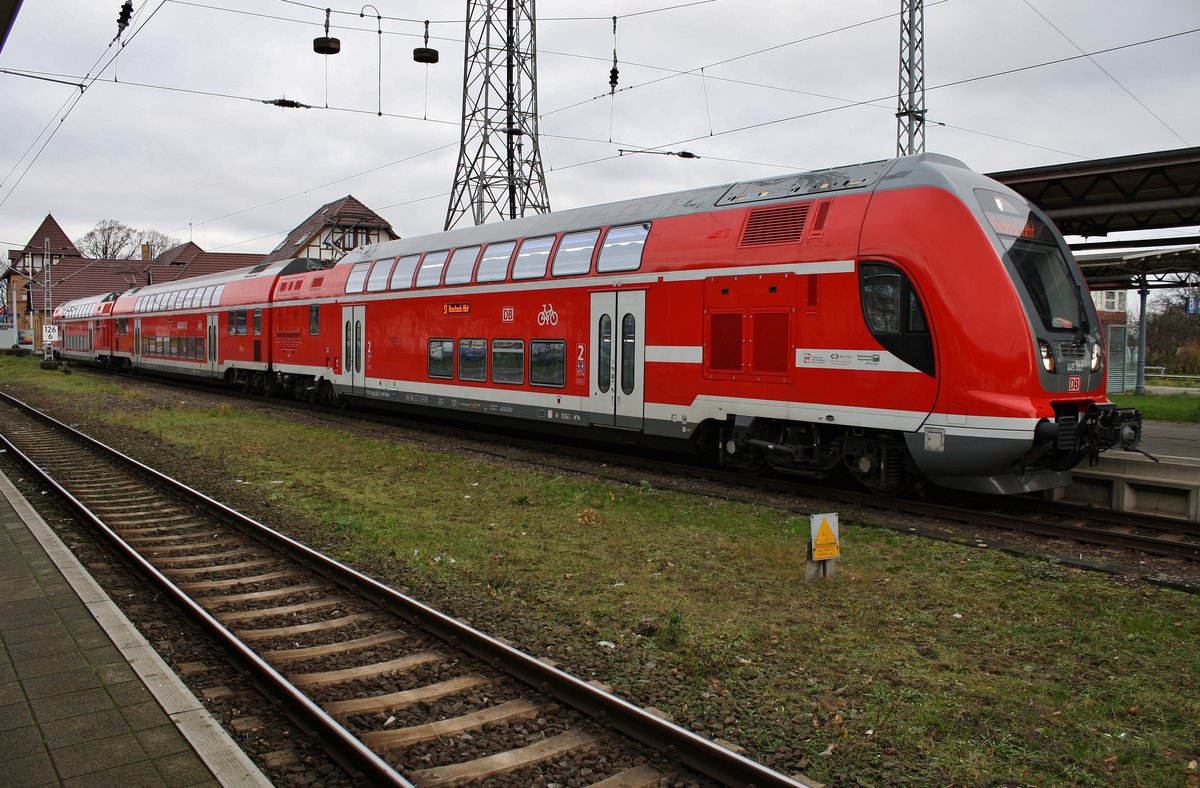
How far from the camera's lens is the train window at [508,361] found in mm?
14359

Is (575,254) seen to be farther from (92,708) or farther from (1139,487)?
(92,708)

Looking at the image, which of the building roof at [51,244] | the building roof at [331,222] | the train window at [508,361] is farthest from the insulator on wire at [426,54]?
the building roof at [51,244]

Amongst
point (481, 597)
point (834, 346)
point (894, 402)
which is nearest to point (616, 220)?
point (834, 346)

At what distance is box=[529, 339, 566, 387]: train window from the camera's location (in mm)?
13484

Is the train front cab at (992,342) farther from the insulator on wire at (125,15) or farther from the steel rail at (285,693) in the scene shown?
the insulator on wire at (125,15)

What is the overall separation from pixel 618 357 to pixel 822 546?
5.96 meters

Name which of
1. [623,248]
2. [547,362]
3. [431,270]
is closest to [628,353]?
[623,248]

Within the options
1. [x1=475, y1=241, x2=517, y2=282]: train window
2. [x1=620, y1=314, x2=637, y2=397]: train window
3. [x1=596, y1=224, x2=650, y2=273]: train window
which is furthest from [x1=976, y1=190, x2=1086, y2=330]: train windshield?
[x1=475, y1=241, x2=517, y2=282]: train window

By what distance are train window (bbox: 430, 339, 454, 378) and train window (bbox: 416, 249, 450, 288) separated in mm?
1172

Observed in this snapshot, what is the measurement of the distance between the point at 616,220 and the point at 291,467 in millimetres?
6237

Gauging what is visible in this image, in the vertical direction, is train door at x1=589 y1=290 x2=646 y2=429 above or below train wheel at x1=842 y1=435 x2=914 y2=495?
above

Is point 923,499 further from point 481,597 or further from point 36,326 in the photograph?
point 36,326

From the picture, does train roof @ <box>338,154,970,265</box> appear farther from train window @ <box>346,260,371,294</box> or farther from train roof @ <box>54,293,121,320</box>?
train roof @ <box>54,293,121,320</box>

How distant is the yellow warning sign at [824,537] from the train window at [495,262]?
8843mm
